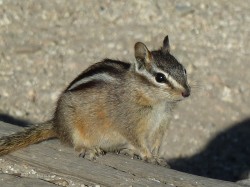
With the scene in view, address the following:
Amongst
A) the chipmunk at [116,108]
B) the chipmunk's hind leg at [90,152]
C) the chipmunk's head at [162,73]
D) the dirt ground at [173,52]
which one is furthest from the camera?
the dirt ground at [173,52]

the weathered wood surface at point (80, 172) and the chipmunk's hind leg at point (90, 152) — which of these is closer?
the weathered wood surface at point (80, 172)

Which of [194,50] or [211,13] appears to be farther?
[211,13]

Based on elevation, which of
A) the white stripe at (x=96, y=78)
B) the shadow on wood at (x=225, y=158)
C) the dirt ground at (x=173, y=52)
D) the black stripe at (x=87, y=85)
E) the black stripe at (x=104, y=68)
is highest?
the black stripe at (x=104, y=68)

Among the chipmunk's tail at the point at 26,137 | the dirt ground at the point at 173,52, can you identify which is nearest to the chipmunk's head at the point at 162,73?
the chipmunk's tail at the point at 26,137

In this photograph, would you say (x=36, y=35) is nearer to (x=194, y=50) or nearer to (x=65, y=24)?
(x=65, y=24)

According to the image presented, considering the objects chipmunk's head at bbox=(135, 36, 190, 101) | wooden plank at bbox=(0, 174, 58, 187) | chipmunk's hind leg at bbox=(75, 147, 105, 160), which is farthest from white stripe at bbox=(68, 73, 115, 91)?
wooden plank at bbox=(0, 174, 58, 187)

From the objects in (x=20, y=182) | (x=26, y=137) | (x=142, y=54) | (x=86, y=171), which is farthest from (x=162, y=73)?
(x=20, y=182)

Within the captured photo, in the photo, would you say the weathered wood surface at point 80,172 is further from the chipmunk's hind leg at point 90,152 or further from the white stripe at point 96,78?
the white stripe at point 96,78

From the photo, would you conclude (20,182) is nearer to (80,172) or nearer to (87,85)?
(80,172)

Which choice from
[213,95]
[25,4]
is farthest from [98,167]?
[25,4]
